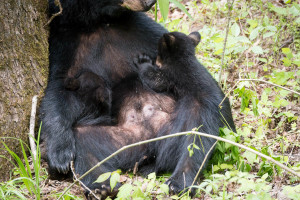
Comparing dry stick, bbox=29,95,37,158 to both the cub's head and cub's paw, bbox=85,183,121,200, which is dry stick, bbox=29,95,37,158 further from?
the cub's head

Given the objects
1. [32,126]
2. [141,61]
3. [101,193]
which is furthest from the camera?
[141,61]

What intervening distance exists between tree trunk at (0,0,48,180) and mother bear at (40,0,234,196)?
166 millimetres

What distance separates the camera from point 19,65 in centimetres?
380

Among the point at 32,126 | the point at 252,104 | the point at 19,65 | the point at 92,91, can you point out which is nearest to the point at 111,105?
the point at 92,91

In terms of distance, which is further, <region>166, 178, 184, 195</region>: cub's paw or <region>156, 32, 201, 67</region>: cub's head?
<region>156, 32, 201, 67</region>: cub's head

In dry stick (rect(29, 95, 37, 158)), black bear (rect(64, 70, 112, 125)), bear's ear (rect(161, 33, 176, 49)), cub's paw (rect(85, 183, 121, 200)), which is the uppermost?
bear's ear (rect(161, 33, 176, 49))

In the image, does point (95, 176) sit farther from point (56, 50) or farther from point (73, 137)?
point (56, 50)

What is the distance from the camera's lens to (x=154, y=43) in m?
4.50

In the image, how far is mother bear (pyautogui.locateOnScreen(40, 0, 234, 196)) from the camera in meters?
3.80

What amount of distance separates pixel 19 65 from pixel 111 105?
0.97 meters

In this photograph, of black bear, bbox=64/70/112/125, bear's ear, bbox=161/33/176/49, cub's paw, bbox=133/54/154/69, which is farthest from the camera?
cub's paw, bbox=133/54/154/69

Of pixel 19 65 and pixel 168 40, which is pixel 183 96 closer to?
pixel 168 40

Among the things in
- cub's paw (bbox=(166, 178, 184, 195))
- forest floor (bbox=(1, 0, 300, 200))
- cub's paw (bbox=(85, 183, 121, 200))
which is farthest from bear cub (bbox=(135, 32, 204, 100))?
cub's paw (bbox=(85, 183, 121, 200))

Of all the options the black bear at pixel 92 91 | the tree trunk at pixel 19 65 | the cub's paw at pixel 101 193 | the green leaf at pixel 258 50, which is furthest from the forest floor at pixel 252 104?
the black bear at pixel 92 91
